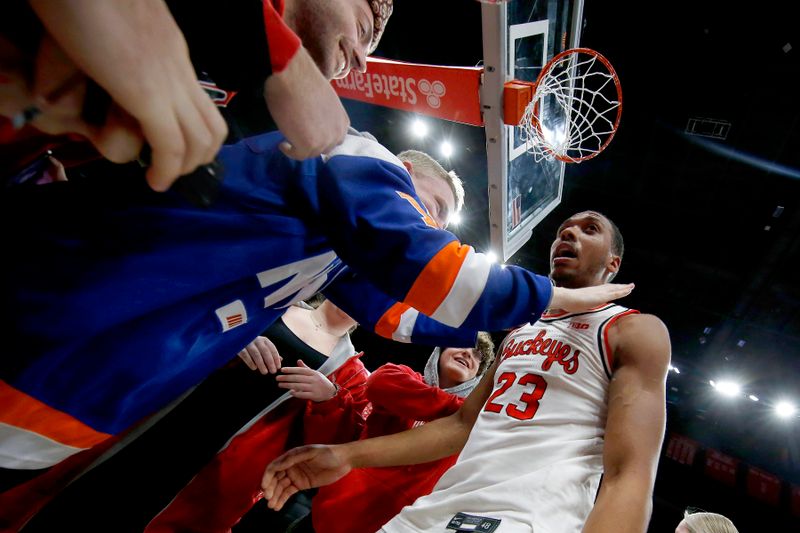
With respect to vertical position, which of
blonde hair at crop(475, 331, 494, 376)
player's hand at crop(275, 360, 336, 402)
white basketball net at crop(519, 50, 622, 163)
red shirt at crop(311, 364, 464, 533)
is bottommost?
blonde hair at crop(475, 331, 494, 376)

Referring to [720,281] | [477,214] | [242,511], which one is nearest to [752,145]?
[720,281]

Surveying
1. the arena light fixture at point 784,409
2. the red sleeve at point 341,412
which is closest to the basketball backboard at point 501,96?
the red sleeve at point 341,412

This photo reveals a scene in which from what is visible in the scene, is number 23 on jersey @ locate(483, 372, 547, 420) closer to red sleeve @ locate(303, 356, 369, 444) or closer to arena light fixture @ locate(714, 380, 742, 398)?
red sleeve @ locate(303, 356, 369, 444)

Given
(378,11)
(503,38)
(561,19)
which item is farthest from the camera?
(561,19)

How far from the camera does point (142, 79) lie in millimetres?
461

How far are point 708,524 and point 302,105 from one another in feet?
13.9

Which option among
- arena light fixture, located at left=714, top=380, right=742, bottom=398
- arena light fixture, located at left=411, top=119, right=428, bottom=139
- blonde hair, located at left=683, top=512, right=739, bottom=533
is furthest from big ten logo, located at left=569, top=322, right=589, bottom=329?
arena light fixture, located at left=714, top=380, right=742, bottom=398

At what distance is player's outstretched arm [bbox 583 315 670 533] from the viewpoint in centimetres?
132

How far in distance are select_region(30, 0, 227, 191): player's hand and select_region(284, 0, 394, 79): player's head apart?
1.56 feet

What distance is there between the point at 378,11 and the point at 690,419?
10.7m

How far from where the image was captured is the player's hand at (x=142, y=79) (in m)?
0.43

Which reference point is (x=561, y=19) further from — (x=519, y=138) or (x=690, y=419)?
(x=690, y=419)

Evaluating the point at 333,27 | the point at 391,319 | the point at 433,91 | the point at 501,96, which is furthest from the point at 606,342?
the point at 433,91

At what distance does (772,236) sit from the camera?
566cm
